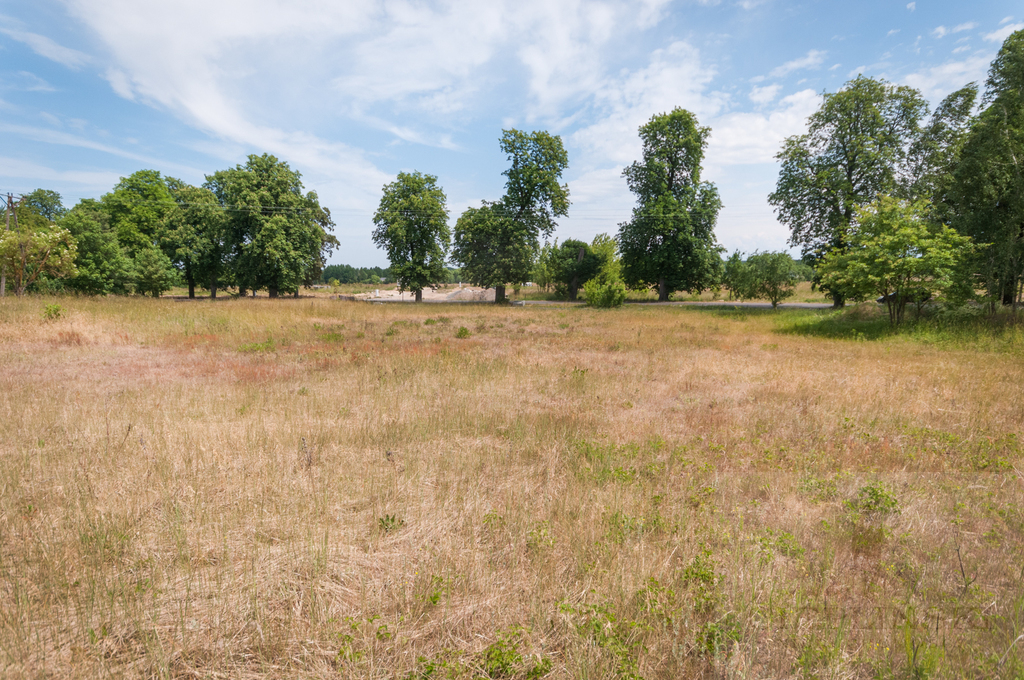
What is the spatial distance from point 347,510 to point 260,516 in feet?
2.76

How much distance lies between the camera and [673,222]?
3834 cm

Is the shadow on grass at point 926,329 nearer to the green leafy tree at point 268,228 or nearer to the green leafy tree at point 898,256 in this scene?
the green leafy tree at point 898,256

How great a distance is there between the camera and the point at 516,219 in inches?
1603

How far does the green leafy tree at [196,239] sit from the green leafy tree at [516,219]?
23112 millimetres

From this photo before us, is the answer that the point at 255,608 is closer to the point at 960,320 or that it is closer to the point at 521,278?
the point at 960,320

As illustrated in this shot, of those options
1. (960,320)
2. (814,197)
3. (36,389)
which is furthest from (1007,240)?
(36,389)

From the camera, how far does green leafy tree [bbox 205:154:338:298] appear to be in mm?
36781

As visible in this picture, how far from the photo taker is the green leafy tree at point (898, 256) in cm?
1652

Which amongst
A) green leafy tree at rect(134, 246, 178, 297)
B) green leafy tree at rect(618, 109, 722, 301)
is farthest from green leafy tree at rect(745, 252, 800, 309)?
A: green leafy tree at rect(134, 246, 178, 297)

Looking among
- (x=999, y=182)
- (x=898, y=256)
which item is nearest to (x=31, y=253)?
(x=898, y=256)

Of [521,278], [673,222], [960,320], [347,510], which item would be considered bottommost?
[347,510]

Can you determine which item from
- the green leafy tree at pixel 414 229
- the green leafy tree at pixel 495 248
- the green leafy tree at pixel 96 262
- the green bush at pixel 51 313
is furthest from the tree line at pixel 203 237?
the green bush at pixel 51 313

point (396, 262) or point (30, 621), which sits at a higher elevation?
point (396, 262)

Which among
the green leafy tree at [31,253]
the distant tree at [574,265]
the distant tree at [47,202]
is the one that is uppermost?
the distant tree at [47,202]
